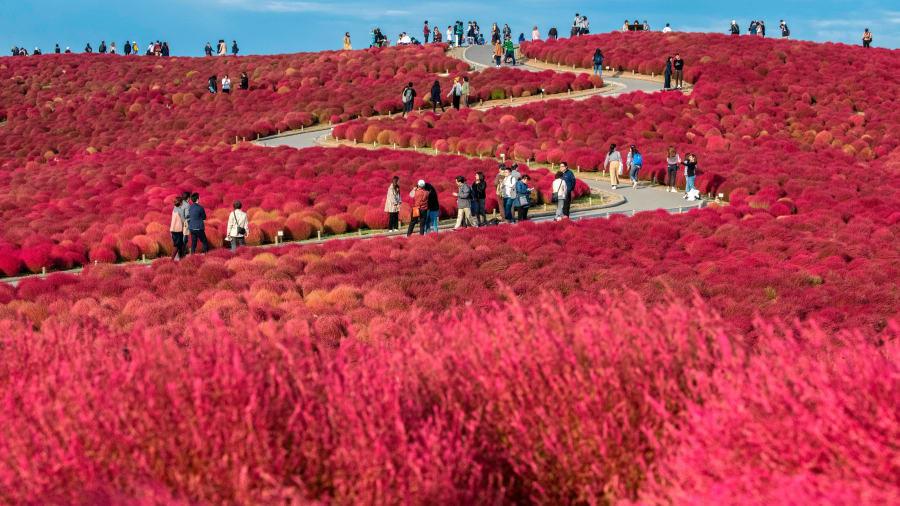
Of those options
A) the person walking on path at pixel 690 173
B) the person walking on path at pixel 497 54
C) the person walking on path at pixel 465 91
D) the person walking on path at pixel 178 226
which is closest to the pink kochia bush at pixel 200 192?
the person walking on path at pixel 178 226

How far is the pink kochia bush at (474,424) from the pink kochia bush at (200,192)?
16.7 m

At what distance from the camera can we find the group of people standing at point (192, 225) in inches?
891

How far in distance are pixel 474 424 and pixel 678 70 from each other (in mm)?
45802

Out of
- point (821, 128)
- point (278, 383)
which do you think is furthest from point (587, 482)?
point (821, 128)

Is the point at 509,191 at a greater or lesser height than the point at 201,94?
lesser

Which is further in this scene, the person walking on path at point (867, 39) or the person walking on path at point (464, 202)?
the person walking on path at point (867, 39)

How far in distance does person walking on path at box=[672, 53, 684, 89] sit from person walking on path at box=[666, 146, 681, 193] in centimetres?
1648

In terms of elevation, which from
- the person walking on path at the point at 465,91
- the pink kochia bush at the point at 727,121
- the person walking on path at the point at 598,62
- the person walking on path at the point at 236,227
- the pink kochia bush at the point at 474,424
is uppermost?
the person walking on path at the point at 598,62

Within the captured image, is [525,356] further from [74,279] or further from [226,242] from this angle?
[226,242]

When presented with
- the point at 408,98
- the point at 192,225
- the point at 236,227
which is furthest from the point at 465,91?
the point at 192,225

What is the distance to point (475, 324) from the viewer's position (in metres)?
9.23

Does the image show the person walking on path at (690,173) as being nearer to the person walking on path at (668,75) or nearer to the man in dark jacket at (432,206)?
the man in dark jacket at (432,206)

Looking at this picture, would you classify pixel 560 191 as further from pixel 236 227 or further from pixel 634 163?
pixel 236 227

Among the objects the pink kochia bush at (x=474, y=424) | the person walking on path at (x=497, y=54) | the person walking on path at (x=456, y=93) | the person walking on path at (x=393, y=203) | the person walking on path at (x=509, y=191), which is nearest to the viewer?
the pink kochia bush at (x=474, y=424)
